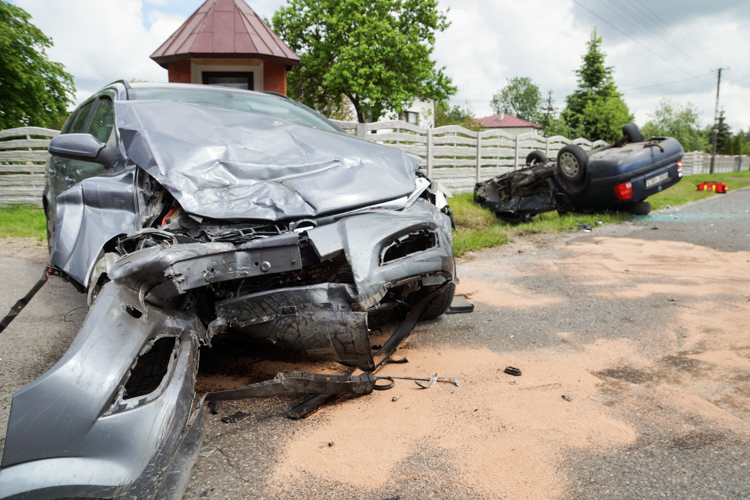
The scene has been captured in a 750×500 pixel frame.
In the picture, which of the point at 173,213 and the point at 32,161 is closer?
the point at 173,213

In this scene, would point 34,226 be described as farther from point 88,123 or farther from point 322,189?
point 322,189

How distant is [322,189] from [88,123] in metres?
2.46

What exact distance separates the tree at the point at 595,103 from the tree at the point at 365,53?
28.5ft

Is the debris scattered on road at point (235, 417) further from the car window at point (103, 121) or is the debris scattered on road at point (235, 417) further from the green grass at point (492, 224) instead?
the green grass at point (492, 224)

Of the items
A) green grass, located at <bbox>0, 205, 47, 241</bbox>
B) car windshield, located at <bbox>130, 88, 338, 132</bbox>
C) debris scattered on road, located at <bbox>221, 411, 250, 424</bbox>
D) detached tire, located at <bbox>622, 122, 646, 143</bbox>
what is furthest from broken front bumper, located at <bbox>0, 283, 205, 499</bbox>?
detached tire, located at <bbox>622, 122, 646, 143</bbox>

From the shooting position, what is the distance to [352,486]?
5.75 feet

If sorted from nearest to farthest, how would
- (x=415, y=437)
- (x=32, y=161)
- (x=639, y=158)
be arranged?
(x=415, y=437) < (x=639, y=158) < (x=32, y=161)

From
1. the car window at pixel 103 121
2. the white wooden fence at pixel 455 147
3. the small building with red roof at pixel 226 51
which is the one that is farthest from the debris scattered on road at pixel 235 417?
the small building with red roof at pixel 226 51

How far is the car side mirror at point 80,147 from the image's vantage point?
9.13ft

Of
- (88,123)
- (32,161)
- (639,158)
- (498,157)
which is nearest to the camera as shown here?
(88,123)

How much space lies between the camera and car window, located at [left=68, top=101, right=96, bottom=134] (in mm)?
3861

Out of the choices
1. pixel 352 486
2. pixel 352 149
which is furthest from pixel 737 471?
pixel 352 149

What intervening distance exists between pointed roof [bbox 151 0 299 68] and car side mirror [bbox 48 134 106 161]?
25.1 ft

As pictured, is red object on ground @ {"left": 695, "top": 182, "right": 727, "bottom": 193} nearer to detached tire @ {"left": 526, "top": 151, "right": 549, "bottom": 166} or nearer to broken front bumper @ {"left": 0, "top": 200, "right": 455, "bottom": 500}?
detached tire @ {"left": 526, "top": 151, "right": 549, "bottom": 166}
